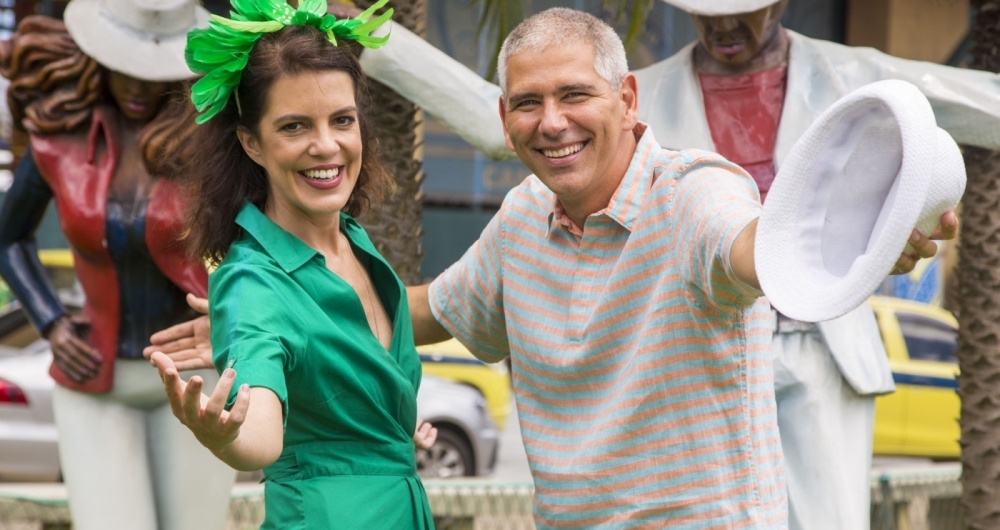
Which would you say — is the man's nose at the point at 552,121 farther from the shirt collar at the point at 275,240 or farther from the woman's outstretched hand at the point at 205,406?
the woman's outstretched hand at the point at 205,406

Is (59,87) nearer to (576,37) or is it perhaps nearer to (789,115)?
(576,37)

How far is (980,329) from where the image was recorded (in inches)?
196

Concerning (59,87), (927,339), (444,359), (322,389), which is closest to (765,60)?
(322,389)

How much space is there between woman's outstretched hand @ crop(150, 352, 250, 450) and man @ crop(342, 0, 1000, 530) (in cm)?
210

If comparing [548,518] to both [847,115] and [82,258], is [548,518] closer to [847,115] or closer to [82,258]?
[847,115]

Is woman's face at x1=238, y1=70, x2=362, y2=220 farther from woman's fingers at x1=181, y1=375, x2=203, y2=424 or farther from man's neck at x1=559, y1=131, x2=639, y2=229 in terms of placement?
woman's fingers at x1=181, y1=375, x2=203, y2=424

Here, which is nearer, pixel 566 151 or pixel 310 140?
pixel 310 140

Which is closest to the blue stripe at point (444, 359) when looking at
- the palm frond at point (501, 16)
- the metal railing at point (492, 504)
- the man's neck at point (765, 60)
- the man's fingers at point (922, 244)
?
the metal railing at point (492, 504)

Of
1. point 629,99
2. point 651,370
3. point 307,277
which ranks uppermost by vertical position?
point 629,99

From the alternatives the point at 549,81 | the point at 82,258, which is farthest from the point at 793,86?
the point at 82,258

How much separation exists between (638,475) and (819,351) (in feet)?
4.54

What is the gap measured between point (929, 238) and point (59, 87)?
2.83m

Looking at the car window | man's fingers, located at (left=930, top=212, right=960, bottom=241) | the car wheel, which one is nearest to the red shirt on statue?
man's fingers, located at (left=930, top=212, right=960, bottom=241)

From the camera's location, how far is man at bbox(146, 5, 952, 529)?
8.02ft
